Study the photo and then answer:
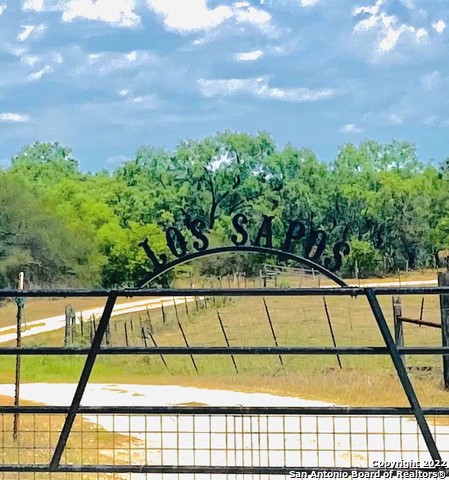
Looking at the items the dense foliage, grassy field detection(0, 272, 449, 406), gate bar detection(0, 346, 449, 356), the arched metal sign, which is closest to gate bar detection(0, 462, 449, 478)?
gate bar detection(0, 346, 449, 356)

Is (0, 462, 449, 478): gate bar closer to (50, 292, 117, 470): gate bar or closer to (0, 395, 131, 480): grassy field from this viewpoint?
(50, 292, 117, 470): gate bar

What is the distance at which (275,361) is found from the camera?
17.0 m

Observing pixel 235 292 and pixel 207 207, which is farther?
pixel 207 207

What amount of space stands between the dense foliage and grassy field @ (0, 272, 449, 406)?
2.30m

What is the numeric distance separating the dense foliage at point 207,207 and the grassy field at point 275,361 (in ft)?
7.56

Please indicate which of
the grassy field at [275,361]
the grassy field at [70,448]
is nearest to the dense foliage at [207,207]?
the grassy field at [275,361]

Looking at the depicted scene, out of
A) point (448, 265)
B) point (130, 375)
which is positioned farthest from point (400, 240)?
point (448, 265)

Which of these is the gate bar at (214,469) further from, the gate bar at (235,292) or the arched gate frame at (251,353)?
the gate bar at (235,292)

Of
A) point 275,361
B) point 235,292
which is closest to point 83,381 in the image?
point 235,292

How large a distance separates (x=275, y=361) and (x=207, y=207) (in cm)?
1999

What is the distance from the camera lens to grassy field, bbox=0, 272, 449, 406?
12.9m

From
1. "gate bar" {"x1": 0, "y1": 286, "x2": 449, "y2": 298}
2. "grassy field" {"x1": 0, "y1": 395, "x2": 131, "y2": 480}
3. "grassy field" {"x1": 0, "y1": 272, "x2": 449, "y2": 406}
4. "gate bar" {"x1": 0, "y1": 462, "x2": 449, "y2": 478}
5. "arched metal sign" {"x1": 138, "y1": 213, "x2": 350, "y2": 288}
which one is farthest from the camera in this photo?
"grassy field" {"x1": 0, "y1": 272, "x2": 449, "y2": 406}

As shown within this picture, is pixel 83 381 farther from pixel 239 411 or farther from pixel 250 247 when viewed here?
pixel 250 247

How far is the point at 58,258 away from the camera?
3994cm
